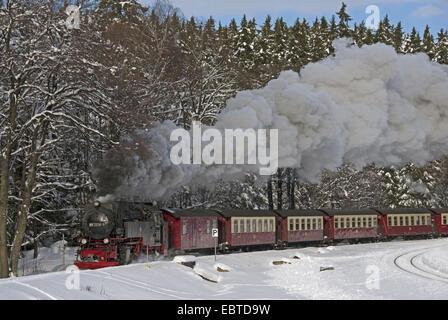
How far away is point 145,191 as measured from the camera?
79.2 ft

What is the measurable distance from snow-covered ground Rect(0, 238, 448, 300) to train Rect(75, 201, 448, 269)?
1393mm

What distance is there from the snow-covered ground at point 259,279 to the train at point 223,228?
1393 millimetres

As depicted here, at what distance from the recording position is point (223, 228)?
99.1ft

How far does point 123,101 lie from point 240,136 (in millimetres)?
6752

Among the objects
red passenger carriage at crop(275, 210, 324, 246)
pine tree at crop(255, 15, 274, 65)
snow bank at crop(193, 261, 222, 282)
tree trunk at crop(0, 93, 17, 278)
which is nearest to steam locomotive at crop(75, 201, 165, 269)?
snow bank at crop(193, 261, 222, 282)

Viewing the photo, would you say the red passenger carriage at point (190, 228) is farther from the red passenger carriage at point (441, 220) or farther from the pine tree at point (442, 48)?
the pine tree at point (442, 48)

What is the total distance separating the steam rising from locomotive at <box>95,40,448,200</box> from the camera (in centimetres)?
2805

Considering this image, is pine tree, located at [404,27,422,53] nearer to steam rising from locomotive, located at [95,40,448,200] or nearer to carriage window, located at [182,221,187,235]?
steam rising from locomotive, located at [95,40,448,200]

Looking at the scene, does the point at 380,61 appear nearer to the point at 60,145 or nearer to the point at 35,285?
the point at 60,145

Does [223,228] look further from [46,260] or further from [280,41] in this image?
[280,41]

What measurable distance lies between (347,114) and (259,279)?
11.8 m

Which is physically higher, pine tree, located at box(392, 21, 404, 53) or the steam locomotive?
pine tree, located at box(392, 21, 404, 53)

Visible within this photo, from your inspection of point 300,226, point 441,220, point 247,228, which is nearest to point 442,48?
point 441,220

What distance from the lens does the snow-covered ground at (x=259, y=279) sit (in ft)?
48.4
